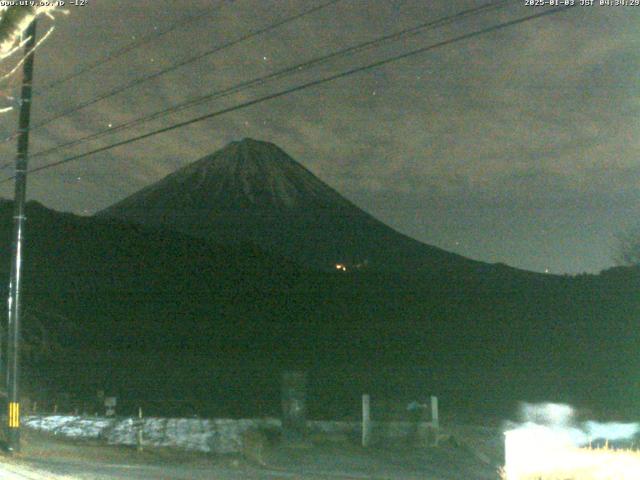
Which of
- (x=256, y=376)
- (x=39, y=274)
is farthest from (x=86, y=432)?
(x=39, y=274)

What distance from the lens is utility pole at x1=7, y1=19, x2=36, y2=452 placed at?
54.6ft

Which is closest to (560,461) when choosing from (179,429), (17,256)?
(17,256)

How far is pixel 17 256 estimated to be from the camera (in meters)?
17.3

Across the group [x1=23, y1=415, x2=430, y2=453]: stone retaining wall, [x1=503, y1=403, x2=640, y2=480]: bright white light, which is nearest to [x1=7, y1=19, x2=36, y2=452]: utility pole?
[x1=23, y1=415, x2=430, y2=453]: stone retaining wall

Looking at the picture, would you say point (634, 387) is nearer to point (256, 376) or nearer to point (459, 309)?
point (256, 376)

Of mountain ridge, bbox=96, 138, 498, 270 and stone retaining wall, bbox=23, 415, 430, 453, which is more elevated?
mountain ridge, bbox=96, 138, 498, 270

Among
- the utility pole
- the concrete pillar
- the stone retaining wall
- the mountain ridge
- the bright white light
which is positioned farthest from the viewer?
the mountain ridge

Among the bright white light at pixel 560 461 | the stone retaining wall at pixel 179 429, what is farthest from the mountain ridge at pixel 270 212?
the bright white light at pixel 560 461

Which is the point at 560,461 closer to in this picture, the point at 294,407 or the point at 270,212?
the point at 294,407

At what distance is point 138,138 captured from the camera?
14578 mm

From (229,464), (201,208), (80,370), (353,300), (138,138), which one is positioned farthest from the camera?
(201,208)

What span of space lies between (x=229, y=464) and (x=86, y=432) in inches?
223

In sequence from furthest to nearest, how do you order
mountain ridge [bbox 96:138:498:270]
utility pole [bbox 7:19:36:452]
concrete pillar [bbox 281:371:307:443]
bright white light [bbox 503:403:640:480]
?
mountain ridge [bbox 96:138:498:270] → concrete pillar [bbox 281:371:307:443] → utility pole [bbox 7:19:36:452] → bright white light [bbox 503:403:640:480]

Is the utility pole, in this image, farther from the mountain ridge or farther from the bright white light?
the mountain ridge
